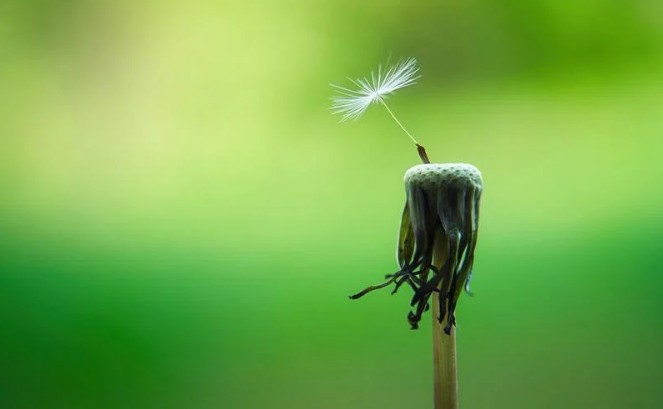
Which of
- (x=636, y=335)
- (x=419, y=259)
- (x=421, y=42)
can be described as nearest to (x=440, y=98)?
(x=421, y=42)

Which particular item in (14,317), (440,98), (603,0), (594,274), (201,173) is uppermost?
(603,0)

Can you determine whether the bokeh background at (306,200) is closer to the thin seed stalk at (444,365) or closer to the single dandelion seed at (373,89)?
the single dandelion seed at (373,89)

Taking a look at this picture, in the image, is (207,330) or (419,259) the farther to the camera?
(207,330)

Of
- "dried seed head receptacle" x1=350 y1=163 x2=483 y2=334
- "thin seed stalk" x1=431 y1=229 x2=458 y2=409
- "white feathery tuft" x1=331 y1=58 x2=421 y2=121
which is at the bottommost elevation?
"thin seed stalk" x1=431 y1=229 x2=458 y2=409

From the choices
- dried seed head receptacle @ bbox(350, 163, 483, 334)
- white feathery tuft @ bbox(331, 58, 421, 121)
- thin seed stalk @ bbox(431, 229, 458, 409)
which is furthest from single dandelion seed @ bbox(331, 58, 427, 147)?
thin seed stalk @ bbox(431, 229, 458, 409)

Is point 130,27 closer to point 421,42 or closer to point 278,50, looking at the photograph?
point 278,50

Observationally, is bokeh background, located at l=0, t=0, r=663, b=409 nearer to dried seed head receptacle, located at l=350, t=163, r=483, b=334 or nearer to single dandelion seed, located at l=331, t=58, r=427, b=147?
single dandelion seed, located at l=331, t=58, r=427, b=147

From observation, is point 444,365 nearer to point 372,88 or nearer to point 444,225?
point 444,225
